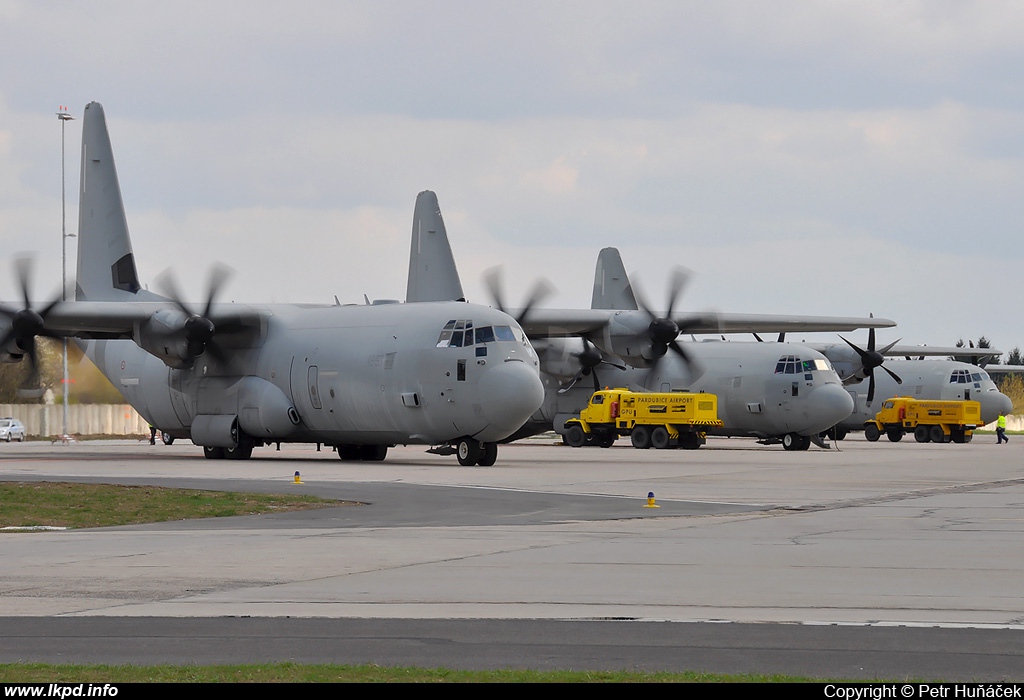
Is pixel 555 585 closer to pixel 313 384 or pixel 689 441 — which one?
pixel 313 384

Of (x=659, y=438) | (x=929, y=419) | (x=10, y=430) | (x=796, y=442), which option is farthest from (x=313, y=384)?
(x=929, y=419)

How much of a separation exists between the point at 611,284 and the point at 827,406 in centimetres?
1482

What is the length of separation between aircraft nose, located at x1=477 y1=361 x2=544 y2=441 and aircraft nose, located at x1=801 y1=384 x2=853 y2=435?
67.3 feet

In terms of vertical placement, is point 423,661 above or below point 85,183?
below

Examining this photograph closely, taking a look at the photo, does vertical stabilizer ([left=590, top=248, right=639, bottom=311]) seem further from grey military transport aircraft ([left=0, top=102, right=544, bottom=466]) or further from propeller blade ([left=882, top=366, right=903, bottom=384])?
grey military transport aircraft ([left=0, top=102, right=544, bottom=466])

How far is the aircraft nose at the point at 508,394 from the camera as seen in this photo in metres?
32.8

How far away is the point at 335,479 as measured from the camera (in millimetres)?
27781

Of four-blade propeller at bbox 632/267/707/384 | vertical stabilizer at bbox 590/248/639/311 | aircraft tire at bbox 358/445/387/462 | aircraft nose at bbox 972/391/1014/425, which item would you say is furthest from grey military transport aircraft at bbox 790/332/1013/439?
aircraft tire at bbox 358/445/387/462

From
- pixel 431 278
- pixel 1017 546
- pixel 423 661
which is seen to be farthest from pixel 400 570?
pixel 431 278

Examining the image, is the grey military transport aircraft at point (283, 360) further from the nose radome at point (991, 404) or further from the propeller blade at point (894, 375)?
the nose radome at point (991, 404)

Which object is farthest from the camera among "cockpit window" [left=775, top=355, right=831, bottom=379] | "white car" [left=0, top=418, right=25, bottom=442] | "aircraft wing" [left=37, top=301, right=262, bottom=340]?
"white car" [left=0, top=418, right=25, bottom=442]

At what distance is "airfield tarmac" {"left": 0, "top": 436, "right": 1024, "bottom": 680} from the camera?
8.46 metres
